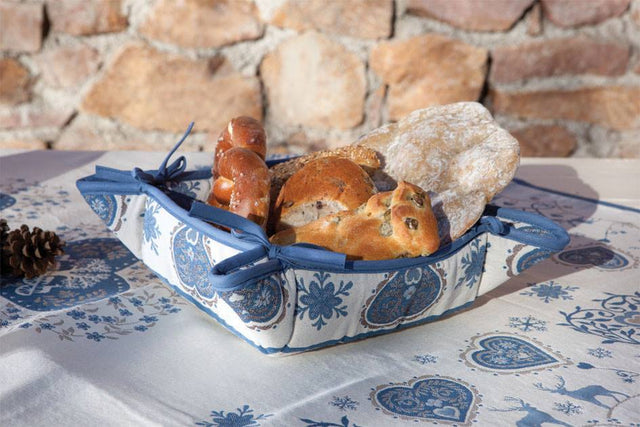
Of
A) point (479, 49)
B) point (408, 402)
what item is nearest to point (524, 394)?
point (408, 402)

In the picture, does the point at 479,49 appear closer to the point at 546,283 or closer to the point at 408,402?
the point at 546,283

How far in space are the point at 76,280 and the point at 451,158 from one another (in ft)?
1.38

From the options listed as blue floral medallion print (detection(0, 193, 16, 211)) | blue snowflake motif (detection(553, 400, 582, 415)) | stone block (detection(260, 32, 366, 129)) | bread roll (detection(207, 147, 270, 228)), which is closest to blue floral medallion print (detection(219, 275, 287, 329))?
bread roll (detection(207, 147, 270, 228))

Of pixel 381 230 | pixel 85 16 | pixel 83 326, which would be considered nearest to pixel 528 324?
pixel 381 230

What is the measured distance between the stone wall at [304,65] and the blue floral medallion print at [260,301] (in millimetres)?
1190

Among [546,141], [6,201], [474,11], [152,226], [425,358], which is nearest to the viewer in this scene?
[425,358]

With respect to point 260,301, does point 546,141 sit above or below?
below

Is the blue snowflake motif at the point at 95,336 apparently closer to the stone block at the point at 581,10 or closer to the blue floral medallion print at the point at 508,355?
the blue floral medallion print at the point at 508,355

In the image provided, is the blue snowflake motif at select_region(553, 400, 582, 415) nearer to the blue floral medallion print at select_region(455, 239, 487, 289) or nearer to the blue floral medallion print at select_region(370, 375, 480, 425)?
the blue floral medallion print at select_region(370, 375, 480, 425)

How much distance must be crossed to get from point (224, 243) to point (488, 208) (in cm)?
30

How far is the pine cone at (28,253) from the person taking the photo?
29.0 inches

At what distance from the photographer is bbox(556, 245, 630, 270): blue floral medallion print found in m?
0.84

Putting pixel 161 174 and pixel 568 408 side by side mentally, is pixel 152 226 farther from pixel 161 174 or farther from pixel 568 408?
pixel 568 408

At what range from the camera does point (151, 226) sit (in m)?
0.71
